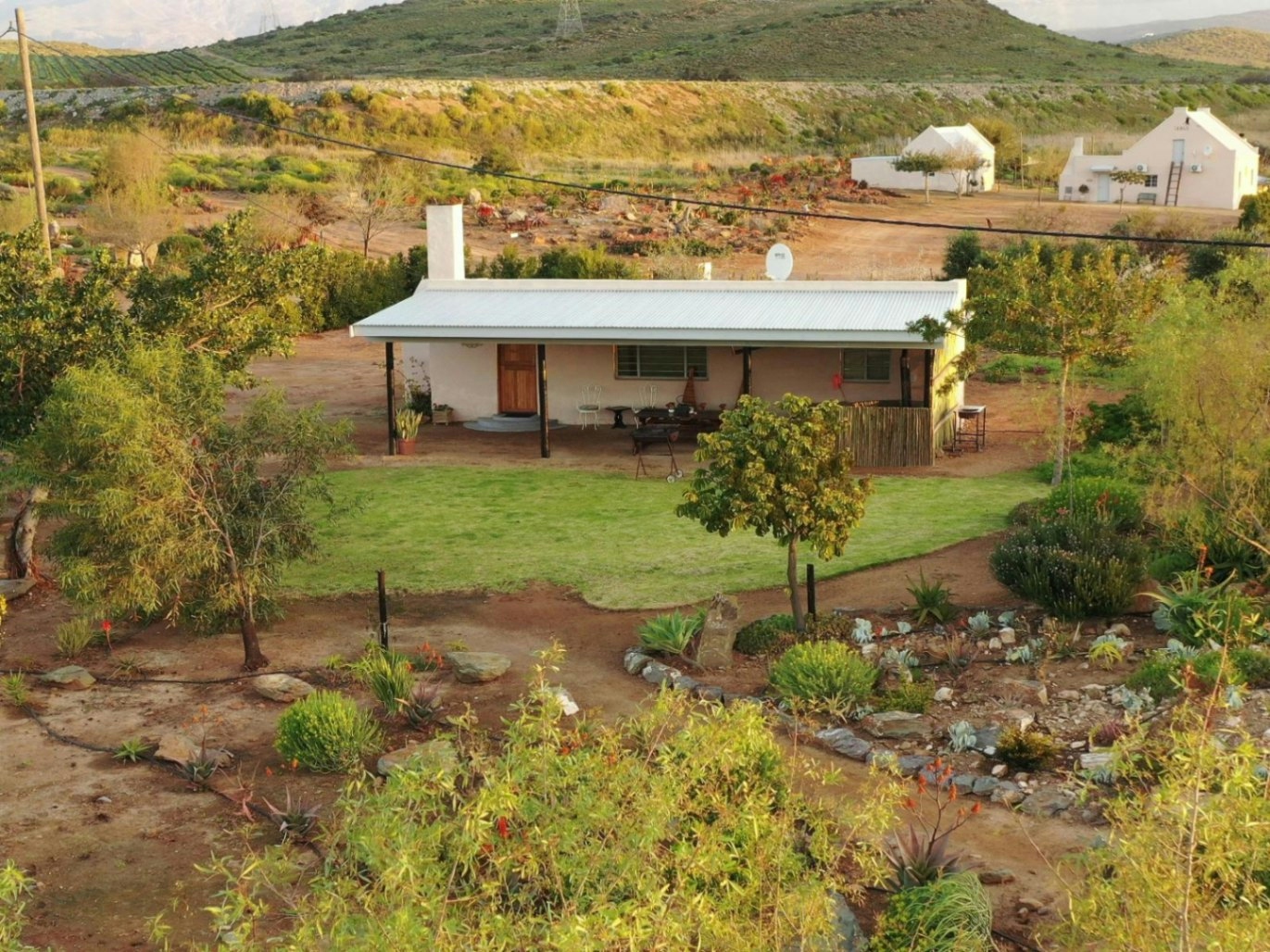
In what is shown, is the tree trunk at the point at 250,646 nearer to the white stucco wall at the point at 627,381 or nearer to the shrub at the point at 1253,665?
the shrub at the point at 1253,665

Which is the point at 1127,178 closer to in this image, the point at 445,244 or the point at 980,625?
the point at 445,244

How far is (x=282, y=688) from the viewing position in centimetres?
1486

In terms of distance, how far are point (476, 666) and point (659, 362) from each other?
1282 centimetres

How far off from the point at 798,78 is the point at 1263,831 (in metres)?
89.8

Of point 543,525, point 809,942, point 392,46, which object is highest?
point 392,46

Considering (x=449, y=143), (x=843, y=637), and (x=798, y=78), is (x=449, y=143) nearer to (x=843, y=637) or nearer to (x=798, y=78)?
(x=798, y=78)

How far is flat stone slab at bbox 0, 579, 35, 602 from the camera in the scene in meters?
18.4

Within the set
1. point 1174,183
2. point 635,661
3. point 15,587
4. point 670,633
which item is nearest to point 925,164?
point 1174,183

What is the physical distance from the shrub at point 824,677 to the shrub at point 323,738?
3.77 meters

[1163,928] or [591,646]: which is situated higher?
[1163,928]

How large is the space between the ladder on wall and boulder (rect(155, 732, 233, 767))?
49298 millimetres

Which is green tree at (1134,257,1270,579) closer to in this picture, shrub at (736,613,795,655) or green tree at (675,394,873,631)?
green tree at (675,394,873,631)

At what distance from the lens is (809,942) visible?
23.7 ft

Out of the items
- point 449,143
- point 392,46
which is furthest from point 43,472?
point 392,46
